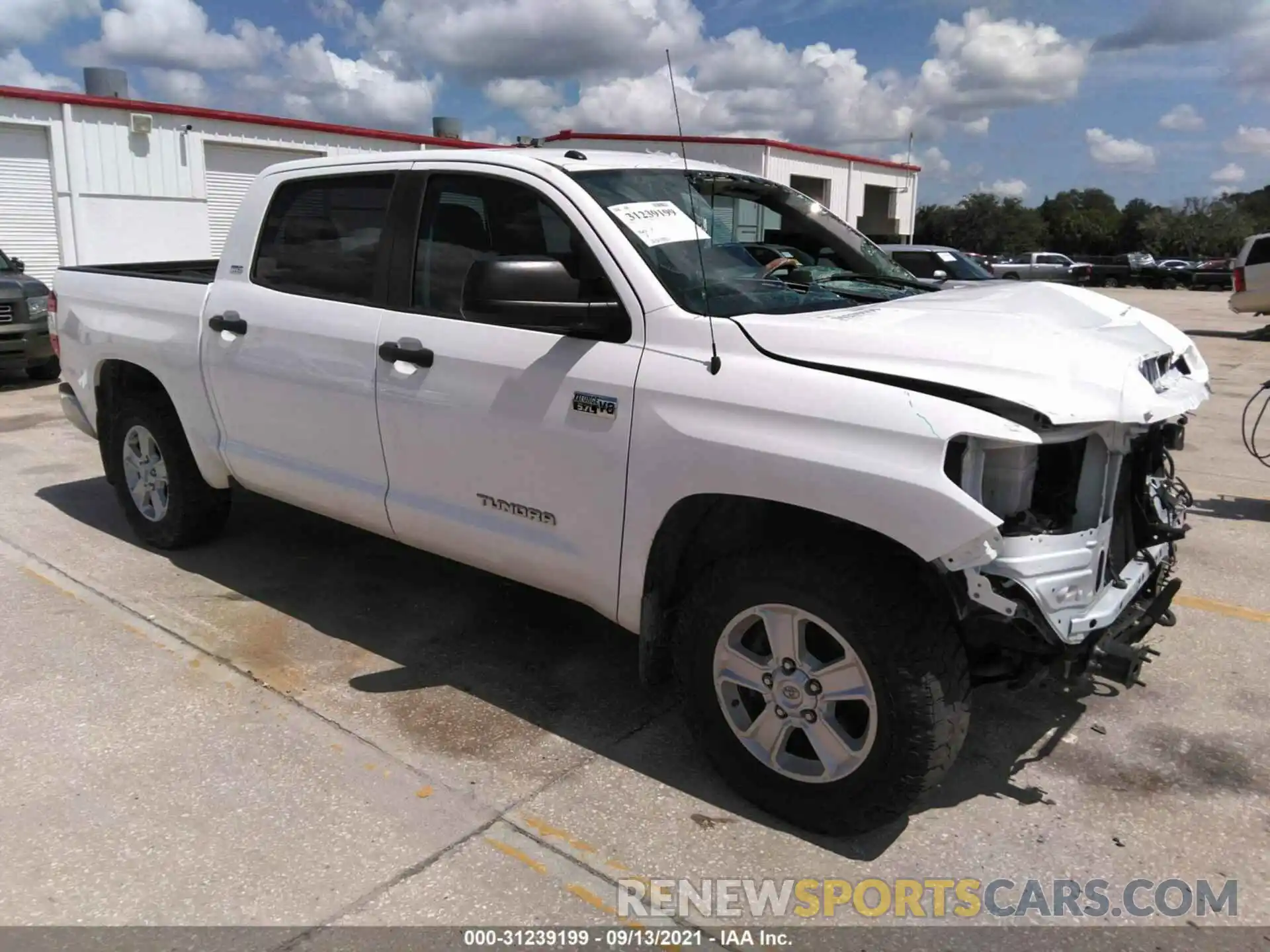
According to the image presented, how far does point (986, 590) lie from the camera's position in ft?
8.66

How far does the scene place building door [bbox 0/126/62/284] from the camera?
16625 millimetres

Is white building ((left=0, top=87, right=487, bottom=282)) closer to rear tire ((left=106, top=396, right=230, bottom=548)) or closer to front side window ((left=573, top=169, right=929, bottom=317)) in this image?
rear tire ((left=106, top=396, right=230, bottom=548))

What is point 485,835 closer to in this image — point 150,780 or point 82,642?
point 150,780

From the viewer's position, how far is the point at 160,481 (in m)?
5.36

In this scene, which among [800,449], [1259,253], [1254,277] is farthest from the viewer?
[1259,253]

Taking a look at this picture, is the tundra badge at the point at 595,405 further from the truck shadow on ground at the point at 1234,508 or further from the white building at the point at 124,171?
the white building at the point at 124,171

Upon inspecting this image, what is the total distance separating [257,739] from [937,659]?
238 centimetres

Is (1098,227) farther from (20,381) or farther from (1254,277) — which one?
(20,381)

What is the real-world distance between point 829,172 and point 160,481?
3115 cm

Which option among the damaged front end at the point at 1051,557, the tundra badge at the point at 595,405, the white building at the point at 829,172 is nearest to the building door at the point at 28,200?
the white building at the point at 829,172

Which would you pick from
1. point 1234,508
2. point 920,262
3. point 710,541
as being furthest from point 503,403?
point 920,262

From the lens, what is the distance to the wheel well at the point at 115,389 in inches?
210

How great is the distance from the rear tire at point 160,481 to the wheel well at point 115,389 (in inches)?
1.4

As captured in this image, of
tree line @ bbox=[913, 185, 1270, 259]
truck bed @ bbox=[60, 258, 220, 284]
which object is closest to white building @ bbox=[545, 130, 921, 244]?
truck bed @ bbox=[60, 258, 220, 284]
